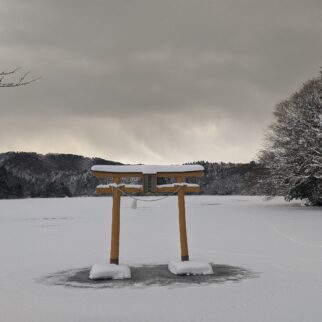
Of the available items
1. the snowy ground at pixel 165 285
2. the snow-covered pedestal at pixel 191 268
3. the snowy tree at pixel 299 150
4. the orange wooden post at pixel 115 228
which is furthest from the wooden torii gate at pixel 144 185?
the snowy tree at pixel 299 150

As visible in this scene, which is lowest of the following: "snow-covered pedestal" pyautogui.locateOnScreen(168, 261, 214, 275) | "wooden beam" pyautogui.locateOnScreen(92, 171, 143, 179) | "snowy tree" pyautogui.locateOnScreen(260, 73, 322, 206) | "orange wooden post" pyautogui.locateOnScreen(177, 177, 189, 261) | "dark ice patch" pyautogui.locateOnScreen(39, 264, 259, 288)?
"dark ice patch" pyautogui.locateOnScreen(39, 264, 259, 288)

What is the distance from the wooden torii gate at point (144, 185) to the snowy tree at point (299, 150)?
65.6ft

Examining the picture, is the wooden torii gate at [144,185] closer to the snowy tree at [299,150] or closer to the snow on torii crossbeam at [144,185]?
the snow on torii crossbeam at [144,185]

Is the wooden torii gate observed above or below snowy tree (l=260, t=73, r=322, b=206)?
below

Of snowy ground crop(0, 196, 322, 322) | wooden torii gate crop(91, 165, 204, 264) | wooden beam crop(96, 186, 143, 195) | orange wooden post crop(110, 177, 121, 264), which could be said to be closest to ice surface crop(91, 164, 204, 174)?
wooden torii gate crop(91, 165, 204, 264)

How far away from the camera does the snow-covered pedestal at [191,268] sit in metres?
10.2

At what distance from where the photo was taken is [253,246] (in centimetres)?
1497

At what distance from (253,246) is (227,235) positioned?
3.15m

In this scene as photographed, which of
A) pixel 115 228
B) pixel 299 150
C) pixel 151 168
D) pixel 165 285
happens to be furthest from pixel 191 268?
pixel 299 150

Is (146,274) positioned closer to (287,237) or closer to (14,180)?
(287,237)

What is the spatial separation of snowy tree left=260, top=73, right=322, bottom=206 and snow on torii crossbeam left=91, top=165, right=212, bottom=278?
20003mm

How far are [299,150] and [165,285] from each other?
25600mm

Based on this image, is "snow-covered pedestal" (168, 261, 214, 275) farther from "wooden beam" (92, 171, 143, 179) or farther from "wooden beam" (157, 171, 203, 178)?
"wooden beam" (92, 171, 143, 179)

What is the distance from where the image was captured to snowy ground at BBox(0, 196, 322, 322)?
729 cm
